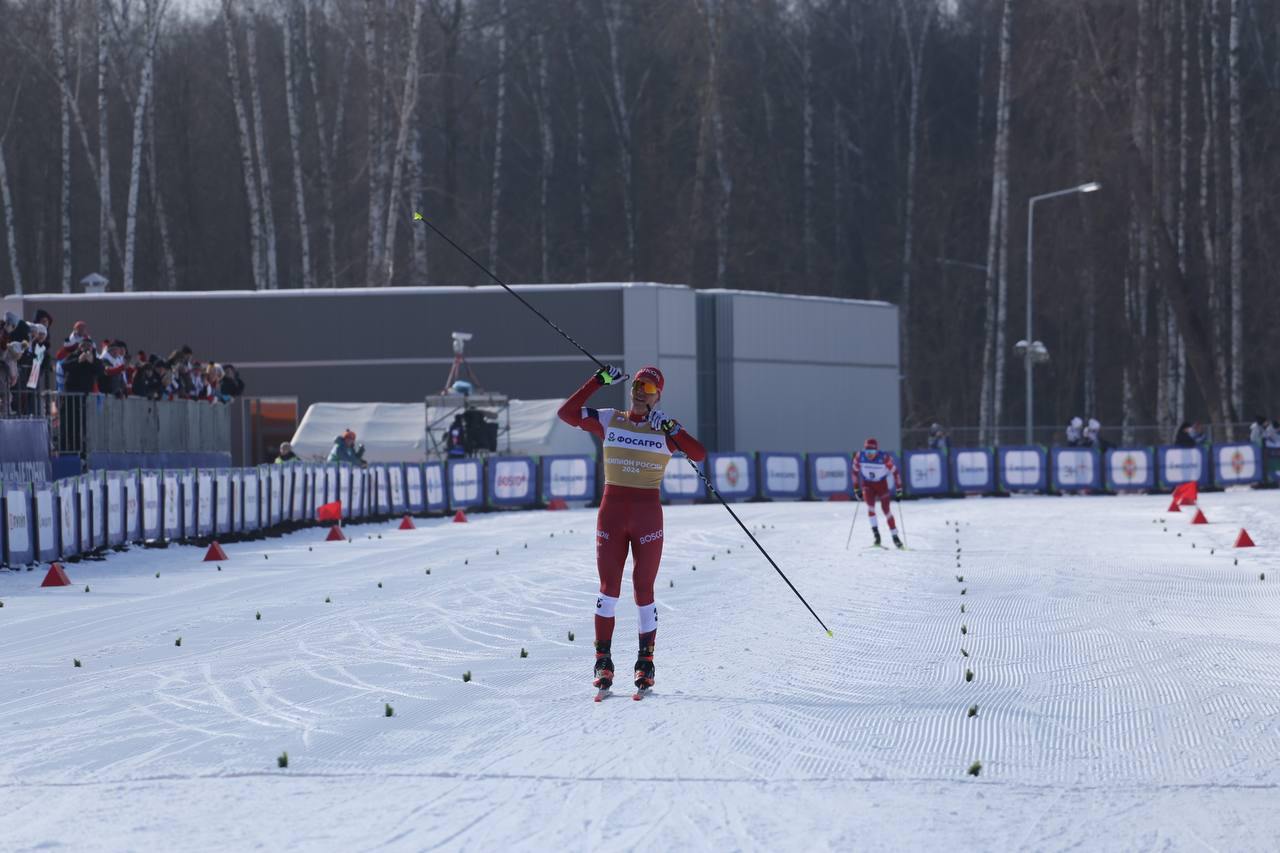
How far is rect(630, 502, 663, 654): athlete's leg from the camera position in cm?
1064

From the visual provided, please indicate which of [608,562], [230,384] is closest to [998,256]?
[230,384]

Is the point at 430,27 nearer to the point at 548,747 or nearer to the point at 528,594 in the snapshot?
the point at 528,594

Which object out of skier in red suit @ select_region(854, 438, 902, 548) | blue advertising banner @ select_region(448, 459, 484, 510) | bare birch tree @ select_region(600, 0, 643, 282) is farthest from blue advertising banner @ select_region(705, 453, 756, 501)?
bare birch tree @ select_region(600, 0, 643, 282)

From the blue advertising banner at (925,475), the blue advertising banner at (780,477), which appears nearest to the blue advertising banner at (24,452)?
the blue advertising banner at (780,477)

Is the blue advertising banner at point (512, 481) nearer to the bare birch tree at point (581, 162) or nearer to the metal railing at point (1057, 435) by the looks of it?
the metal railing at point (1057, 435)

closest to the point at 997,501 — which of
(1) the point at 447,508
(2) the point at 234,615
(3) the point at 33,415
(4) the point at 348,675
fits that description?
(1) the point at 447,508

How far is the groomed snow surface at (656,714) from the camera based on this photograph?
7172mm

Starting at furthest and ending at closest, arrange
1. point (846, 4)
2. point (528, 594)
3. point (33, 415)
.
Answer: point (846, 4) < point (33, 415) < point (528, 594)

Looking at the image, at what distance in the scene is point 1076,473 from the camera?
43.9m

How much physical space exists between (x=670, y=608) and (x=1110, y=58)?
3944 centimetres

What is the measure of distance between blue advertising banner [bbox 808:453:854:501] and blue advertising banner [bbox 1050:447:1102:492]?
5325 millimetres

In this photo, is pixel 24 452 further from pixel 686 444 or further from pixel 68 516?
pixel 686 444

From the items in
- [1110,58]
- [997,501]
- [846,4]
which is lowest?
[997,501]

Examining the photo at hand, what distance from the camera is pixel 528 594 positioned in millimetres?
17469
